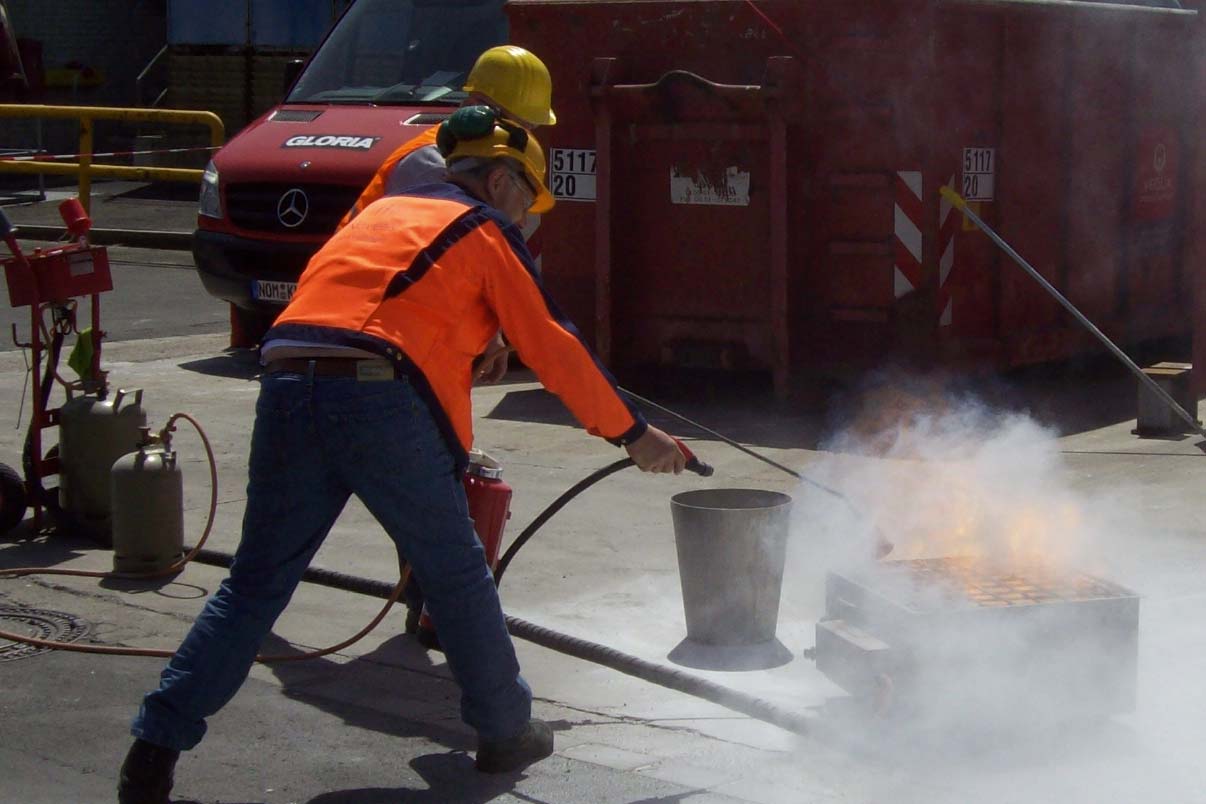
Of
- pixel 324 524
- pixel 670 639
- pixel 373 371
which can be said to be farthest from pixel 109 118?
pixel 373 371

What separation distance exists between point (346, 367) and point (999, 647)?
1.79 metres

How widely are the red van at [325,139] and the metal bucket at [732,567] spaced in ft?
17.9

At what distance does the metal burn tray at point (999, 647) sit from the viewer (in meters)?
4.42

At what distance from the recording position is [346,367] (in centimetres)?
400

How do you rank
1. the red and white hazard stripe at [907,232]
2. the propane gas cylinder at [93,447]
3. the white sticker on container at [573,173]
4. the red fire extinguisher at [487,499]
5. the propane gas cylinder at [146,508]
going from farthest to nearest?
the white sticker on container at [573,173] < the red and white hazard stripe at [907,232] < the propane gas cylinder at [93,447] < the propane gas cylinder at [146,508] < the red fire extinguisher at [487,499]

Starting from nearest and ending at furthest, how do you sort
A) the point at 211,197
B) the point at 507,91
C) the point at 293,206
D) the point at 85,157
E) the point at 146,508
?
the point at 507,91 < the point at 146,508 < the point at 293,206 < the point at 211,197 < the point at 85,157

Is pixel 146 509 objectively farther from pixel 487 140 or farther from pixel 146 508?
pixel 487 140

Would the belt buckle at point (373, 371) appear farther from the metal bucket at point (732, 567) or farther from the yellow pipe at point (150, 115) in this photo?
the yellow pipe at point (150, 115)

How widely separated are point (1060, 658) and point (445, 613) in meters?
1.59

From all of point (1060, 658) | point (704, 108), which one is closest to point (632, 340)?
point (704, 108)

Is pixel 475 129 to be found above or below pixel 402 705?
above

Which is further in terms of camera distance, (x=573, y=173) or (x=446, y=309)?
(x=573, y=173)

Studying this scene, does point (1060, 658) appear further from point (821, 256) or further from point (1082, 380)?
point (1082, 380)

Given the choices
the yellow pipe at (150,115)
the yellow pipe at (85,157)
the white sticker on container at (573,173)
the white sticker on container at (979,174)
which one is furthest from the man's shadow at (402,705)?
the yellow pipe at (85,157)
